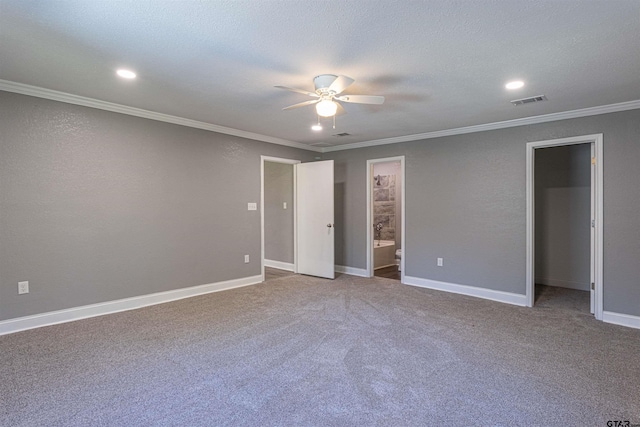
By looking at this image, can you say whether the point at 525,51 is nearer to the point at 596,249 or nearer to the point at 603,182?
the point at 603,182

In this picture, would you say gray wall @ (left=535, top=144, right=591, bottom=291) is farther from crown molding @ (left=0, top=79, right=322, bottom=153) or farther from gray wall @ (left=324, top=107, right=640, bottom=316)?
crown molding @ (left=0, top=79, right=322, bottom=153)

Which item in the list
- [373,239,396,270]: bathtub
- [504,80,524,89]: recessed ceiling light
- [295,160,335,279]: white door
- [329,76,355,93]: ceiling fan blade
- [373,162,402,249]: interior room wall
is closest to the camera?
[329,76,355,93]: ceiling fan blade

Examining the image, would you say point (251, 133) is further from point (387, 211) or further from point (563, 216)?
point (563, 216)

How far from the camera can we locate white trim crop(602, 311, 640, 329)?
3514mm

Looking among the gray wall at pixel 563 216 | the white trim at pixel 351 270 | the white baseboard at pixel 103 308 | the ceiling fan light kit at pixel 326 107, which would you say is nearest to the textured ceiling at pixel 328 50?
the ceiling fan light kit at pixel 326 107

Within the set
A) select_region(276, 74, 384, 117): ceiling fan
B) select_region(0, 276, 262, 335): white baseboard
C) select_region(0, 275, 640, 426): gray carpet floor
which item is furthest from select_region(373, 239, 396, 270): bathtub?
select_region(276, 74, 384, 117): ceiling fan

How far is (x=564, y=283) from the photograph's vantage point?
525 centimetres

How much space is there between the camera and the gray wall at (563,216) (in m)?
5.07

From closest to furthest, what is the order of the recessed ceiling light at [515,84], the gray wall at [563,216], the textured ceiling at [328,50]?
the textured ceiling at [328,50] < the recessed ceiling light at [515,84] < the gray wall at [563,216]

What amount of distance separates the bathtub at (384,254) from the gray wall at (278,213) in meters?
1.75

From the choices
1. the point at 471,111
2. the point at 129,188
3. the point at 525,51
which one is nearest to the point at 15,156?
the point at 129,188

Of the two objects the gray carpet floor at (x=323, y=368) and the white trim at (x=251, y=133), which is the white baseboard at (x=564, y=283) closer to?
the gray carpet floor at (x=323, y=368)

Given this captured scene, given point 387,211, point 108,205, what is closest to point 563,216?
point 387,211

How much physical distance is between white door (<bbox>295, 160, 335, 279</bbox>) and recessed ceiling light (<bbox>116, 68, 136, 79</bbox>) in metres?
3.28
